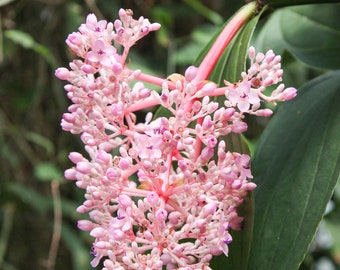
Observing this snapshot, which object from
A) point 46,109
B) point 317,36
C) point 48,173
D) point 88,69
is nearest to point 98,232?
point 88,69

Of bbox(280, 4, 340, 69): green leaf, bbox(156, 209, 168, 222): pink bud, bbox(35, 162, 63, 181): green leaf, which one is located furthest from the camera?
bbox(35, 162, 63, 181): green leaf

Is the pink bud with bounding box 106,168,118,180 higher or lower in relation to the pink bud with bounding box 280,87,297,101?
lower

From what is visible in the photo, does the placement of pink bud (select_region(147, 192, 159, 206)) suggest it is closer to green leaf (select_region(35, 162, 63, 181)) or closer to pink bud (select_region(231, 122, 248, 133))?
pink bud (select_region(231, 122, 248, 133))

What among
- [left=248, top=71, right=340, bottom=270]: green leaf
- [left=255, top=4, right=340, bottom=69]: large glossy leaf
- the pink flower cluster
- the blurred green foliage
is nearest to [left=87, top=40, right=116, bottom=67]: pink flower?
the pink flower cluster

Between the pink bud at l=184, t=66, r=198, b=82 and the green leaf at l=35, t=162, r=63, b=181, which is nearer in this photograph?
the pink bud at l=184, t=66, r=198, b=82

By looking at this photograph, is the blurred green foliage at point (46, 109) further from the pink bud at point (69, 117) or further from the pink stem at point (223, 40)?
the pink bud at point (69, 117)

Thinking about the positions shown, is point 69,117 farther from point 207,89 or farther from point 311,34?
point 311,34
